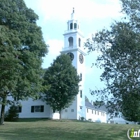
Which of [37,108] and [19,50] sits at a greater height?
[19,50]

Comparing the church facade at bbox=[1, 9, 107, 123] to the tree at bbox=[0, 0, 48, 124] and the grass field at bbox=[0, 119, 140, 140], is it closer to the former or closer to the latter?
the tree at bbox=[0, 0, 48, 124]

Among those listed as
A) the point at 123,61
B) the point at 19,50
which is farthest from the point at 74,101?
the point at 123,61

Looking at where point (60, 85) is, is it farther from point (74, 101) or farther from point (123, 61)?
point (123, 61)

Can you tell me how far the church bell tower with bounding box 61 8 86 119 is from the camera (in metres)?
47.2

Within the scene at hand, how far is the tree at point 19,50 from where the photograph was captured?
19.3m

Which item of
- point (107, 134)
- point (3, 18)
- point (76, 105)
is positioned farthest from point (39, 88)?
point (76, 105)

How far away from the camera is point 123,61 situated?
15.4 meters

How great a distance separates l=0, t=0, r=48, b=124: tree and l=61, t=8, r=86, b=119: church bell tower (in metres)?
20.7

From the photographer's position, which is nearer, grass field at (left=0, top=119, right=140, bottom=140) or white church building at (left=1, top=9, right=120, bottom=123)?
grass field at (left=0, top=119, right=140, bottom=140)

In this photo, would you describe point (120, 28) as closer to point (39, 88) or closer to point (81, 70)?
point (39, 88)

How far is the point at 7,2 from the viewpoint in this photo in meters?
24.0

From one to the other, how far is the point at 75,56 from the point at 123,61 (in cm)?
3360

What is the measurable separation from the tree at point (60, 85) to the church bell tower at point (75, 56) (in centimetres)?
576

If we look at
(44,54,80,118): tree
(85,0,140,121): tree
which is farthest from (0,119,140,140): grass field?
(44,54,80,118): tree
